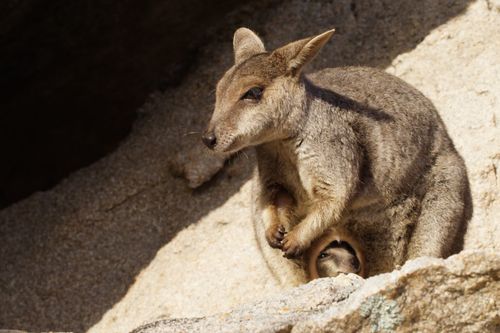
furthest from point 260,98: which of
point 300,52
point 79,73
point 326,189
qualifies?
point 79,73

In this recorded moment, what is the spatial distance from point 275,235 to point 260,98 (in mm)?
1087

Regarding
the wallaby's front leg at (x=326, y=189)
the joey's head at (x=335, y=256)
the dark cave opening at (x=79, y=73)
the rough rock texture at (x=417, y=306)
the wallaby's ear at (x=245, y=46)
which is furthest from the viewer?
the dark cave opening at (x=79, y=73)

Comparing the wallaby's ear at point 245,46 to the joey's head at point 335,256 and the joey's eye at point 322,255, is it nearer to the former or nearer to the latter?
the joey's head at point 335,256

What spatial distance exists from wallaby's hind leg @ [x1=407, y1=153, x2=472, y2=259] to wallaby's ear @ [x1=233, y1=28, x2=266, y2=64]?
1.68 m

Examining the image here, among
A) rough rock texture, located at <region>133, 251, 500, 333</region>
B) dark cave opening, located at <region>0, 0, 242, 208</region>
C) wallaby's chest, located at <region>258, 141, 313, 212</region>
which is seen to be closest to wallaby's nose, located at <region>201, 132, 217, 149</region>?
wallaby's chest, located at <region>258, 141, 313, 212</region>

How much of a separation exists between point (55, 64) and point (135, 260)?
188cm

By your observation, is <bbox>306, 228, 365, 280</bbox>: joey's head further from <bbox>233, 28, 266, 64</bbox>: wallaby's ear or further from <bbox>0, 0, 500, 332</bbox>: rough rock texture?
<bbox>233, 28, 266, 64</bbox>: wallaby's ear

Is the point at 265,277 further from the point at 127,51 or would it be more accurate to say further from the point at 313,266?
the point at 127,51

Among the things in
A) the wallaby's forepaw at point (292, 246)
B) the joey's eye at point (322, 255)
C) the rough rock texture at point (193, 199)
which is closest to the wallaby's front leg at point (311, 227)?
the wallaby's forepaw at point (292, 246)

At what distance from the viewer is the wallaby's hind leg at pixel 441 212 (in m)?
6.70

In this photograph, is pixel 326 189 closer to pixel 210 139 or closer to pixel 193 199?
pixel 210 139

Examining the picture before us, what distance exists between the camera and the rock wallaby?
20.0 ft

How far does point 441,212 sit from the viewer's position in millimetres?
6738

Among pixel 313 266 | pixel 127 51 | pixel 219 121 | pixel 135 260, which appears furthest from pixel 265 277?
pixel 127 51
